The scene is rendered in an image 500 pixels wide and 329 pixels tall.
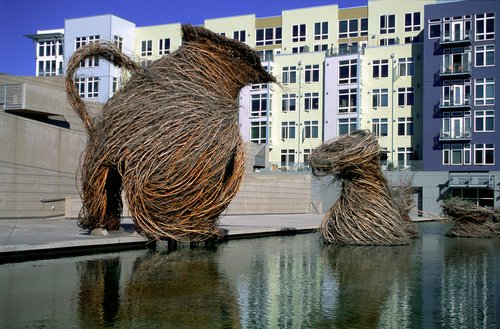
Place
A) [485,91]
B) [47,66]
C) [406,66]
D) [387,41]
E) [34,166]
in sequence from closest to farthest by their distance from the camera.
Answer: [34,166]
[485,91]
[406,66]
[387,41]
[47,66]

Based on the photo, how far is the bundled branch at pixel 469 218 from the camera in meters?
18.9

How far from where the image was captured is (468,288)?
9.05 meters

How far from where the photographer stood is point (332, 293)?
8398 mm

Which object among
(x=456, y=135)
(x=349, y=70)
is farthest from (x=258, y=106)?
(x=456, y=135)

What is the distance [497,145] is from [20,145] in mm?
40612

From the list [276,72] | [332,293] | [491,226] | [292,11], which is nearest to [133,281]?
[332,293]

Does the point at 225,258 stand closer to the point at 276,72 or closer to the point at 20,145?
the point at 20,145

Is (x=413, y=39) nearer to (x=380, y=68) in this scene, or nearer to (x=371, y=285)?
(x=380, y=68)

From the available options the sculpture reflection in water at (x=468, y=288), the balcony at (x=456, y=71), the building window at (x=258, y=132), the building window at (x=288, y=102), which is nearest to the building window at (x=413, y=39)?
the balcony at (x=456, y=71)

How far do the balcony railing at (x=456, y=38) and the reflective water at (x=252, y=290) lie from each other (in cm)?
4243

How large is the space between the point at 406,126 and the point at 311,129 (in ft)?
30.1

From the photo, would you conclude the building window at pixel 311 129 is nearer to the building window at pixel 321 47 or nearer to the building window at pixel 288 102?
the building window at pixel 288 102

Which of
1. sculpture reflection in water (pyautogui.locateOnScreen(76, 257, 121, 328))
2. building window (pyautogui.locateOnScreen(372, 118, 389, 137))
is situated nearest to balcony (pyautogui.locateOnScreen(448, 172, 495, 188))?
building window (pyautogui.locateOnScreen(372, 118, 389, 137))

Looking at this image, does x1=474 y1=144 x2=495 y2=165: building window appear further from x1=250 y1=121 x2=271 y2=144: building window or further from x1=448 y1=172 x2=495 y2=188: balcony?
x1=250 y1=121 x2=271 y2=144: building window
